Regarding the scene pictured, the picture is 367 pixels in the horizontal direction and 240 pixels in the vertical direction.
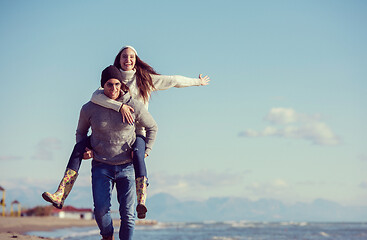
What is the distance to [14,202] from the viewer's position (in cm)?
5162

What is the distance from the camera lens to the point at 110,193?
4.61 m

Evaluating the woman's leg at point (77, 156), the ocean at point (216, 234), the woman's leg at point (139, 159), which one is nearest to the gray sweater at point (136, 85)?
the woman's leg at point (139, 159)

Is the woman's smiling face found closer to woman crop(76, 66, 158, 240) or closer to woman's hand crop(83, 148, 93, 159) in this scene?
woman crop(76, 66, 158, 240)

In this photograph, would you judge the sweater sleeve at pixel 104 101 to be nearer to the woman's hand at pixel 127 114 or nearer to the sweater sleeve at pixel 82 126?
the woman's hand at pixel 127 114

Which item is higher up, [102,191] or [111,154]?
[111,154]

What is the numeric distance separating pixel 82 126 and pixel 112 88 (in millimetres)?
482

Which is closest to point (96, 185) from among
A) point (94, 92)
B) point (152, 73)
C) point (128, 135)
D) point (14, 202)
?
point (128, 135)

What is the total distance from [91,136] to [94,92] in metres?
0.42

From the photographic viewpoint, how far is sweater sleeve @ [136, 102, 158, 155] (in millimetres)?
4707

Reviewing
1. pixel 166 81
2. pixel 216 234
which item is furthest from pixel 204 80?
pixel 216 234

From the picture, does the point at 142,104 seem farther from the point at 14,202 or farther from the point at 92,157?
the point at 14,202

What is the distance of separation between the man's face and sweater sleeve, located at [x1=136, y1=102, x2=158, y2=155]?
0.26 metres

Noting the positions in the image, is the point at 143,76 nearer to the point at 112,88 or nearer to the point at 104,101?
the point at 112,88

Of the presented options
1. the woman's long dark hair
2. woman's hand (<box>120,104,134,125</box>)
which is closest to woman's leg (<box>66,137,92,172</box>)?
woman's hand (<box>120,104,134,125</box>)
